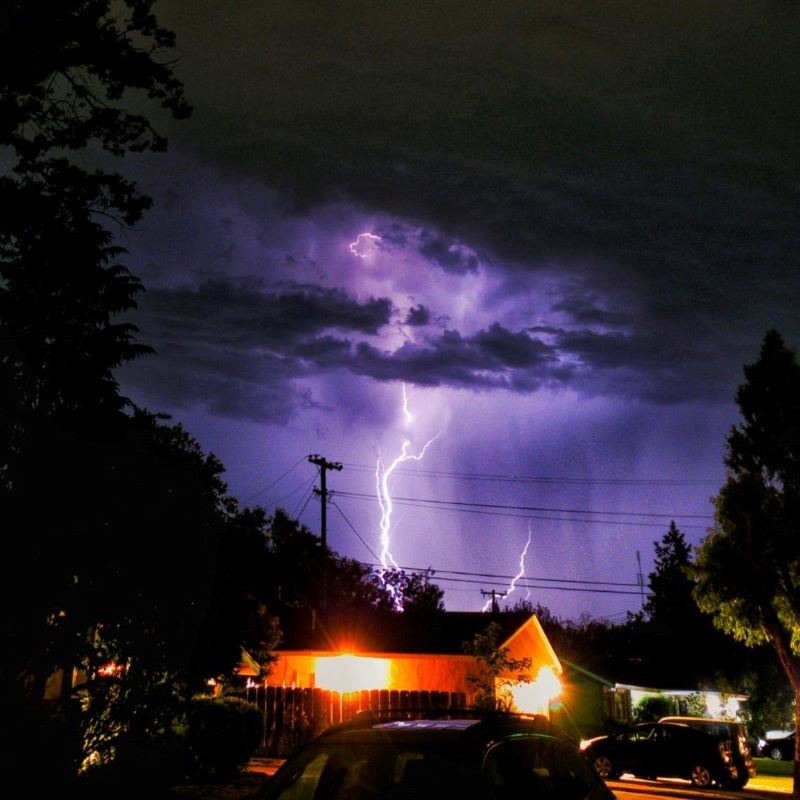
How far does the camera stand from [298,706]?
24906 millimetres

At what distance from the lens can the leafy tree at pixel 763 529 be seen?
2348 centimetres

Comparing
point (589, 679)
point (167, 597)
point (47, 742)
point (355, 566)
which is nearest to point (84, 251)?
point (167, 597)

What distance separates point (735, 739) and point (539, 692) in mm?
14337

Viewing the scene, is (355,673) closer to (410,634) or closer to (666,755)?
(410,634)

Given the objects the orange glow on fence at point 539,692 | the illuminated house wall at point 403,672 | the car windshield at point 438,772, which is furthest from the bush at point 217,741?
the orange glow on fence at point 539,692

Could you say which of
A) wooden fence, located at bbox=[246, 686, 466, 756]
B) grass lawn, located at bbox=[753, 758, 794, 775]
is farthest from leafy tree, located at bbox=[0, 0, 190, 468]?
grass lawn, located at bbox=[753, 758, 794, 775]

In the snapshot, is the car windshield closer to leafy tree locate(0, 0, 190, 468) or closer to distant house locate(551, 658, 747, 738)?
leafy tree locate(0, 0, 190, 468)

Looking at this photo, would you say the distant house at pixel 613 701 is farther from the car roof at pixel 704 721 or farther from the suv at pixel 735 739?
the suv at pixel 735 739

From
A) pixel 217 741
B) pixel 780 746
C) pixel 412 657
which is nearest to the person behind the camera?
pixel 217 741

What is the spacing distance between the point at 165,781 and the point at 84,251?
7.56 meters

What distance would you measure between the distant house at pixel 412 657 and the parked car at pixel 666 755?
7839 mm

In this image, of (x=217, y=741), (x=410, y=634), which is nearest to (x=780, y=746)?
(x=410, y=634)

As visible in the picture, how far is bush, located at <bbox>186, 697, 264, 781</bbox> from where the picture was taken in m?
17.3

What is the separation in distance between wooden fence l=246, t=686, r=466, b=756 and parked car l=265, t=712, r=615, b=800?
65.1 ft
